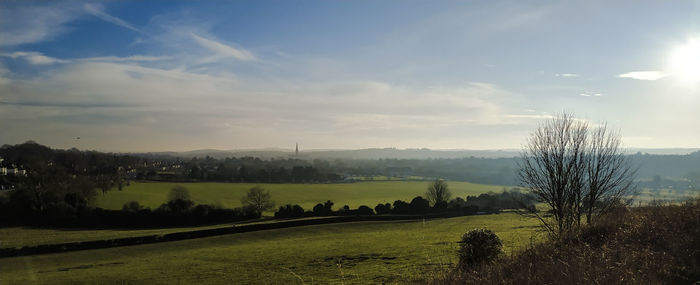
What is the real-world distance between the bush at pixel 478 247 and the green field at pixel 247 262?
995mm

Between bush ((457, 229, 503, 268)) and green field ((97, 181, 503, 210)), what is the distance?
54074mm

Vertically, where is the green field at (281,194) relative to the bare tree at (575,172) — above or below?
below

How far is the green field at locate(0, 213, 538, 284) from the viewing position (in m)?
21.4

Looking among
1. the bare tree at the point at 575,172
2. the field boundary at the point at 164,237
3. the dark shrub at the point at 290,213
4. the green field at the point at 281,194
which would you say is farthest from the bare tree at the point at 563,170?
the green field at the point at 281,194

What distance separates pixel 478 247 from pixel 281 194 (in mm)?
73391

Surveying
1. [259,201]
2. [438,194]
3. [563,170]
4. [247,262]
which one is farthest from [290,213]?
[563,170]

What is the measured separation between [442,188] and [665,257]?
62906mm

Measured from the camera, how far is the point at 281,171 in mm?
115562

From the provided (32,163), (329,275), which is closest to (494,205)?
(329,275)

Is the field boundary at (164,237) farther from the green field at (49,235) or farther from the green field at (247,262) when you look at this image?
the green field at (49,235)

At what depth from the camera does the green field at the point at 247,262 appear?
70.2ft

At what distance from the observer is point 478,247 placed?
1502 cm

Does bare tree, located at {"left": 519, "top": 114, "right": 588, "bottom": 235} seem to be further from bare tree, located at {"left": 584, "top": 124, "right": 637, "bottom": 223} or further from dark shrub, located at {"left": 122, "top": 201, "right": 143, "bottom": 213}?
dark shrub, located at {"left": 122, "top": 201, "right": 143, "bottom": 213}

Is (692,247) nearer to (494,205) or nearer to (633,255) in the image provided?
(633,255)
